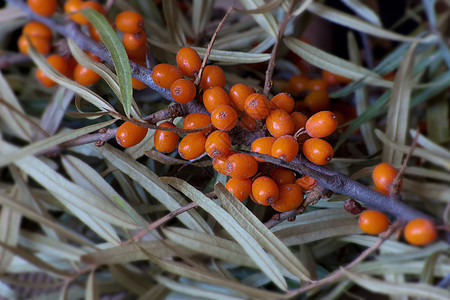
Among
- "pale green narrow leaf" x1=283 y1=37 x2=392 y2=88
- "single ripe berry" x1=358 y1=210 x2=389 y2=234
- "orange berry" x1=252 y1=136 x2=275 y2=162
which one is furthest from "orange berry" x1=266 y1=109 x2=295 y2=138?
"pale green narrow leaf" x1=283 y1=37 x2=392 y2=88

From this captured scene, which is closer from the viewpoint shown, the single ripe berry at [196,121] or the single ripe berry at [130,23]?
the single ripe berry at [196,121]

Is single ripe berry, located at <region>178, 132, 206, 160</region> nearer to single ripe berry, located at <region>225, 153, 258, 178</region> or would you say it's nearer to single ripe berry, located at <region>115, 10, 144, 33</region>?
single ripe berry, located at <region>225, 153, 258, 178</region>

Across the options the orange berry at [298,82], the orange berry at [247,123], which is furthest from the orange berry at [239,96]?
the orange berry at [298,82]

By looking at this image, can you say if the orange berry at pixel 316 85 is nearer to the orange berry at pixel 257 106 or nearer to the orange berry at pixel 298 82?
the orange berry at pixel 298 82

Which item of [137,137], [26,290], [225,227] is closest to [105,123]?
[137,137]

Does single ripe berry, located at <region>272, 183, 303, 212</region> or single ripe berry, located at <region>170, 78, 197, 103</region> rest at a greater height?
single ripe berry, located at <region>170, 78, 197, 103</region>

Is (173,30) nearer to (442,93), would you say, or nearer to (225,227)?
(225,227)

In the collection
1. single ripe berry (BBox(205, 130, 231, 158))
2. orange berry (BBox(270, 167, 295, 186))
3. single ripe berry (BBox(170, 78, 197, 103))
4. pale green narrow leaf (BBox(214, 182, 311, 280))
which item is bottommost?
pale green narrow leaf (BBox(214, 182, 311, 280))
